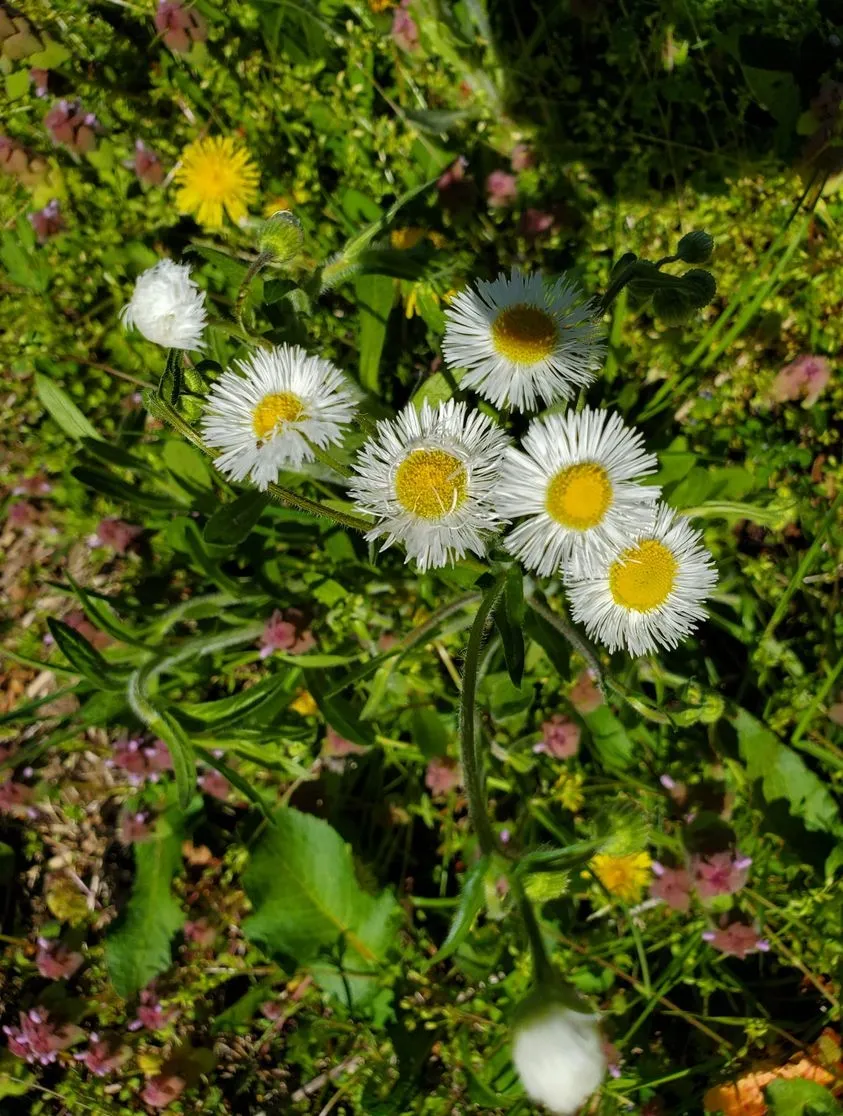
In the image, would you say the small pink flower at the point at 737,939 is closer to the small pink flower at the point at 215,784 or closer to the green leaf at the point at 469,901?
the green leaf at the point at 469,901

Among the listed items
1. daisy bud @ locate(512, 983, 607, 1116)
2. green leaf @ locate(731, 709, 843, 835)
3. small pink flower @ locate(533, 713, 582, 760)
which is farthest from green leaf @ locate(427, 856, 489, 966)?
green leaf @ locate(731, 709, 843, 835)

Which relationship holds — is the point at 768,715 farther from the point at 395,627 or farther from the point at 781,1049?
the point at 395,627

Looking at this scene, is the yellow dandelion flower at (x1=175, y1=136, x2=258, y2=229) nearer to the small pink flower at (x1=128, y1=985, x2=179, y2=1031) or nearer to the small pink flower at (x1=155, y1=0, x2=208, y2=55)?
the small pink flower at (x1=155, y1=0, x2=208, y2=55)

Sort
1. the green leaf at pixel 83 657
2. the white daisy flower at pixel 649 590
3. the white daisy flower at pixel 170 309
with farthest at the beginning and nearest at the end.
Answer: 1. the green leaf at pixel 83 657
2. the white daisy flower at pixel 170 309
3. the white daisy flower at pixel 649 590

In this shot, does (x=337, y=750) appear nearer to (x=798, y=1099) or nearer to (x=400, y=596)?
(x=400, y=596)

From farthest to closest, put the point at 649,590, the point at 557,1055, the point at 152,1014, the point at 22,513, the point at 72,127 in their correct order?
the point at 22,513, the point at 72,127, the point at 152,1014, the point at 649,590, the point at 557,1055

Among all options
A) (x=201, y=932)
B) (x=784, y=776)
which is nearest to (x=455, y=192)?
(x=784, y=776)

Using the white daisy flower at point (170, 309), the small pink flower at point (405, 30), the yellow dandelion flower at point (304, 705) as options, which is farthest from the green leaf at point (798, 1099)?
the small pink flower at point (405, 30)
